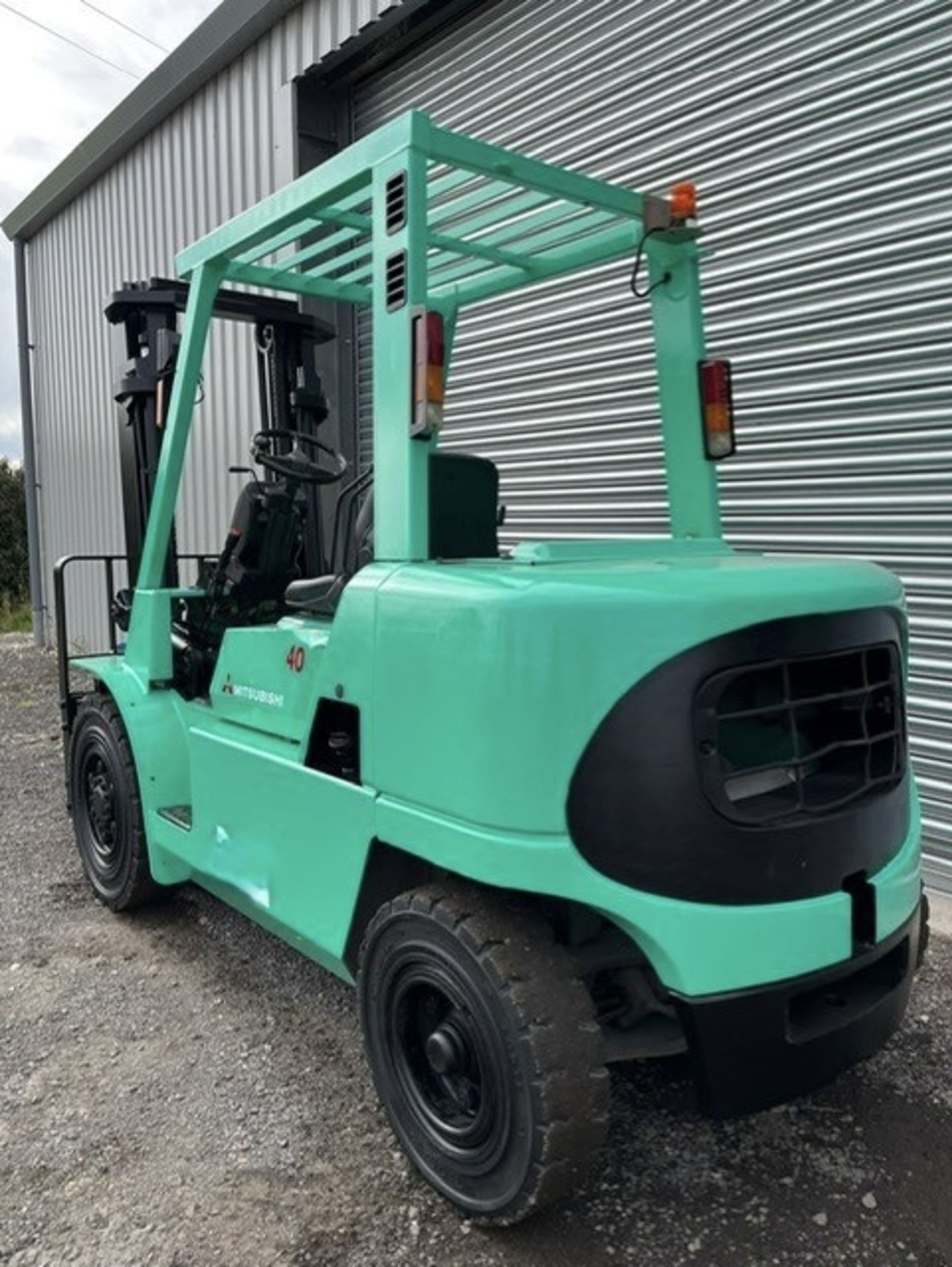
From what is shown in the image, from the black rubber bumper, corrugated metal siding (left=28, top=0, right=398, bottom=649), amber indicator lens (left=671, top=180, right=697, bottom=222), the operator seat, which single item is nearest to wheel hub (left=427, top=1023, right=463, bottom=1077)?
the black rubber bumper

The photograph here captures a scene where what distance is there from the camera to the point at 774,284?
4961 mm

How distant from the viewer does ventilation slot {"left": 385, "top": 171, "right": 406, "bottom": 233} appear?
7.99 feet

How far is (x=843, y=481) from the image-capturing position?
4.76 m

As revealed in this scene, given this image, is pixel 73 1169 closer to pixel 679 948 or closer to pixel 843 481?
pixel 679 948

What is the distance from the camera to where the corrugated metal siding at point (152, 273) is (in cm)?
790

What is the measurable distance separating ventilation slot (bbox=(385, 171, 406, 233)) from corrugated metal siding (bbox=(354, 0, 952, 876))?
2928 mm

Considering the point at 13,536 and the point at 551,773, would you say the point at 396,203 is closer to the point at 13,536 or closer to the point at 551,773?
the point at 551,773

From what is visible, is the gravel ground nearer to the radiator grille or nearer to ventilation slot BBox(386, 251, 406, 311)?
the radiator grille

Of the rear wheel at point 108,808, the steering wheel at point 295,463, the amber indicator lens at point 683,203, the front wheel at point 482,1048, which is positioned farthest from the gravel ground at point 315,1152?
the amber indicator lens at point 683,203

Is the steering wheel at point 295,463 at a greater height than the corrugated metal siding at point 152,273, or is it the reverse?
the corrugated metal siding at point 152,273

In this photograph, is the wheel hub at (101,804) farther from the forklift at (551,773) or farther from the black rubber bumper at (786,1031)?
the black rubber bumper at (786,1031)

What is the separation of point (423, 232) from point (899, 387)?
2.92m

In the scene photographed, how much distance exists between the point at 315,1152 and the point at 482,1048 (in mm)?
762

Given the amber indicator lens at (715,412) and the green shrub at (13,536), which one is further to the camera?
the green shrub at (13,536)
